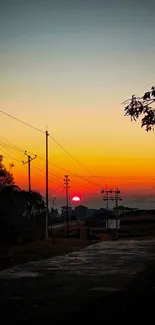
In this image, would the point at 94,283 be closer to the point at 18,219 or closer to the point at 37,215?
the point at 18,219

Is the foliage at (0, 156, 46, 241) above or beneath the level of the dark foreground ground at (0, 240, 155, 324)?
above

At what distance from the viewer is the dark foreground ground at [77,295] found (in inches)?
460

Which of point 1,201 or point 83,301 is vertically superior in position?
point 1,201

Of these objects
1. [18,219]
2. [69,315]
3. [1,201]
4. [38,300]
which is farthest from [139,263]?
[18,219]

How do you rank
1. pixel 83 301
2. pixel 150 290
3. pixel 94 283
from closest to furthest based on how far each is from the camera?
pixel 83 301 < pixel 150 290 < pixel 94 283

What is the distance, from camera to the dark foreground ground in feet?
38.3

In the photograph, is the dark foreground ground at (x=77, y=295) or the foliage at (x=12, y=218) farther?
the foliage at (x=12, y=218)

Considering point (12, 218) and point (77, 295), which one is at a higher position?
point (12, 218)

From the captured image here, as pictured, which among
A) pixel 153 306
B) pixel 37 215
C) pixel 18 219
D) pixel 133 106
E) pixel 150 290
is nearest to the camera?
pixel 133 106

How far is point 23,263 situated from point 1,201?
26296 mm

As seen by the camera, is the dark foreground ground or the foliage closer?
the dark foreground ground

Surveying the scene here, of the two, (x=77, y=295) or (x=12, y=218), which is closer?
(x=77, y=295)

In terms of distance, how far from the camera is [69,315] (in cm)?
1179

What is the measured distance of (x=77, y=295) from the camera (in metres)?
15.2
